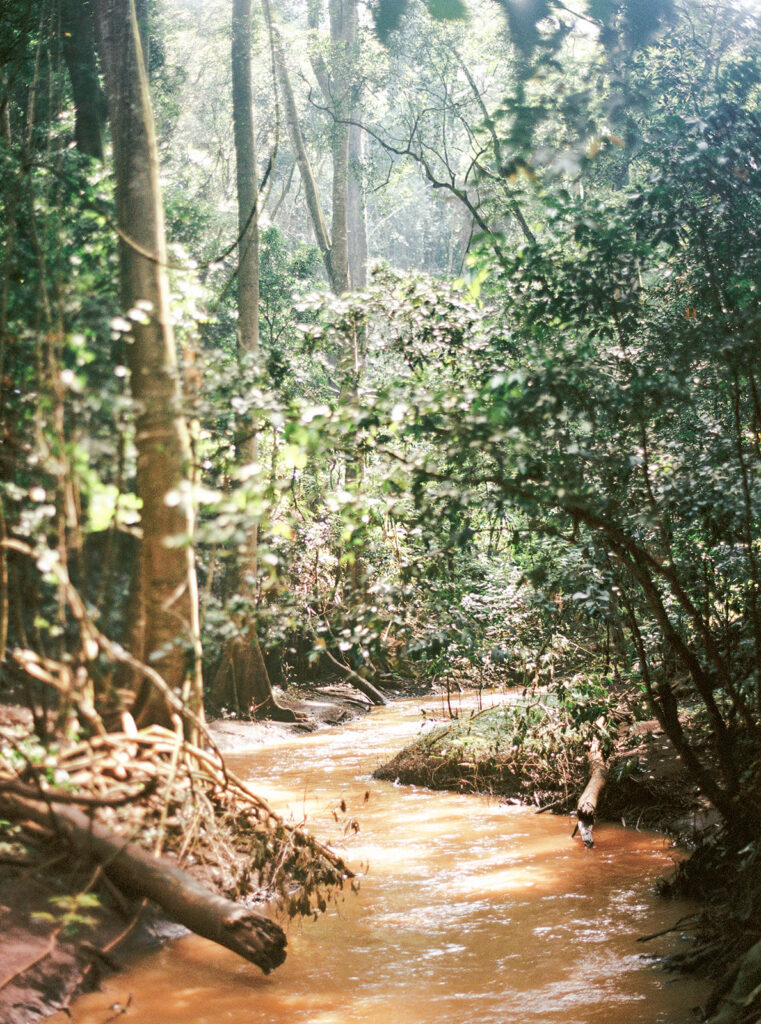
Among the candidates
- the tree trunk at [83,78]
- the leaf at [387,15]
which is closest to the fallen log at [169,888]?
the leaf at [387,15]

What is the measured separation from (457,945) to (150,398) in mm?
4521

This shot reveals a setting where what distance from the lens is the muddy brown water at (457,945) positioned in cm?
540

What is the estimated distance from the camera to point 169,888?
552 cm

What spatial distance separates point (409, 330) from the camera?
703 centimetres

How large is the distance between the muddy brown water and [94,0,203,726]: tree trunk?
181 centimetres

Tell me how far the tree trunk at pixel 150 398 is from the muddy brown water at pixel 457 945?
1.81m

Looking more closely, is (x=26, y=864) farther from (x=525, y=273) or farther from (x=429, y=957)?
(x=525, y=273)

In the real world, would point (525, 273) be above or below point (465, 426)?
above

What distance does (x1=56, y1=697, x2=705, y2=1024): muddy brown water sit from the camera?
5.40m

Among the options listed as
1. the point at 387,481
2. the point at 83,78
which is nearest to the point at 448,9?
the point at 387,481

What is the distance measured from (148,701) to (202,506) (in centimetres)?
275

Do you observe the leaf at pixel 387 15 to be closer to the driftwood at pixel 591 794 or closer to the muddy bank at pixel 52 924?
the muddy bank at pixel 52 924

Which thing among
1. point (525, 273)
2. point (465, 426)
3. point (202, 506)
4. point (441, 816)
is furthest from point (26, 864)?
point (441, 816)

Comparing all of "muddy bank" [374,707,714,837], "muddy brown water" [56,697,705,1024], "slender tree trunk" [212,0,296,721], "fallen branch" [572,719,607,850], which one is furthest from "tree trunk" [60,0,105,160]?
"fallen branch" [572,719,607,850]
